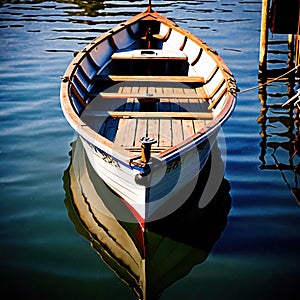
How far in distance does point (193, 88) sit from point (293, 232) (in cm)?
464

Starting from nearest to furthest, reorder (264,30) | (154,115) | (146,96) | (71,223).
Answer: (71,223) → (154,115) → (146,96) → (264,30)

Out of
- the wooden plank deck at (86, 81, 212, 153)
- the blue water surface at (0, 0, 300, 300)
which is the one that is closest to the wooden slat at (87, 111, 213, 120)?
the wooden plank deck at (86, 81, 212, 153)

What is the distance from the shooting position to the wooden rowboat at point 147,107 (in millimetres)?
6047

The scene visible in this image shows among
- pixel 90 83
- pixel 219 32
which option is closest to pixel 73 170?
pixel 90 83

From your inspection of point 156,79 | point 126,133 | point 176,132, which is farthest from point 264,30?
point 126,133

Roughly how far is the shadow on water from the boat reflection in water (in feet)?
4.80

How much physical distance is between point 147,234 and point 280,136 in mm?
5296

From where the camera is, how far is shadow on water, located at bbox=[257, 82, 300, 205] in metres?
8.95

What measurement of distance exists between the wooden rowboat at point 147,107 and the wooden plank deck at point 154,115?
0.02m

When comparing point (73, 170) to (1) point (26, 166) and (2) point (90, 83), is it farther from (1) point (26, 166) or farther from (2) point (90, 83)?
(2) point (90, 83)

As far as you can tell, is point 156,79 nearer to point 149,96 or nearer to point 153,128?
point 149,96

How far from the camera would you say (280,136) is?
34.5 feet

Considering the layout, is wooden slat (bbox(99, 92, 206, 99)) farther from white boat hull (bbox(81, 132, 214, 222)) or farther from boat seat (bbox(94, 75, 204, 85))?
white boat hull (bbox(81, 132, 214, 222))

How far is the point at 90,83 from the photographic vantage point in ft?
33.3
